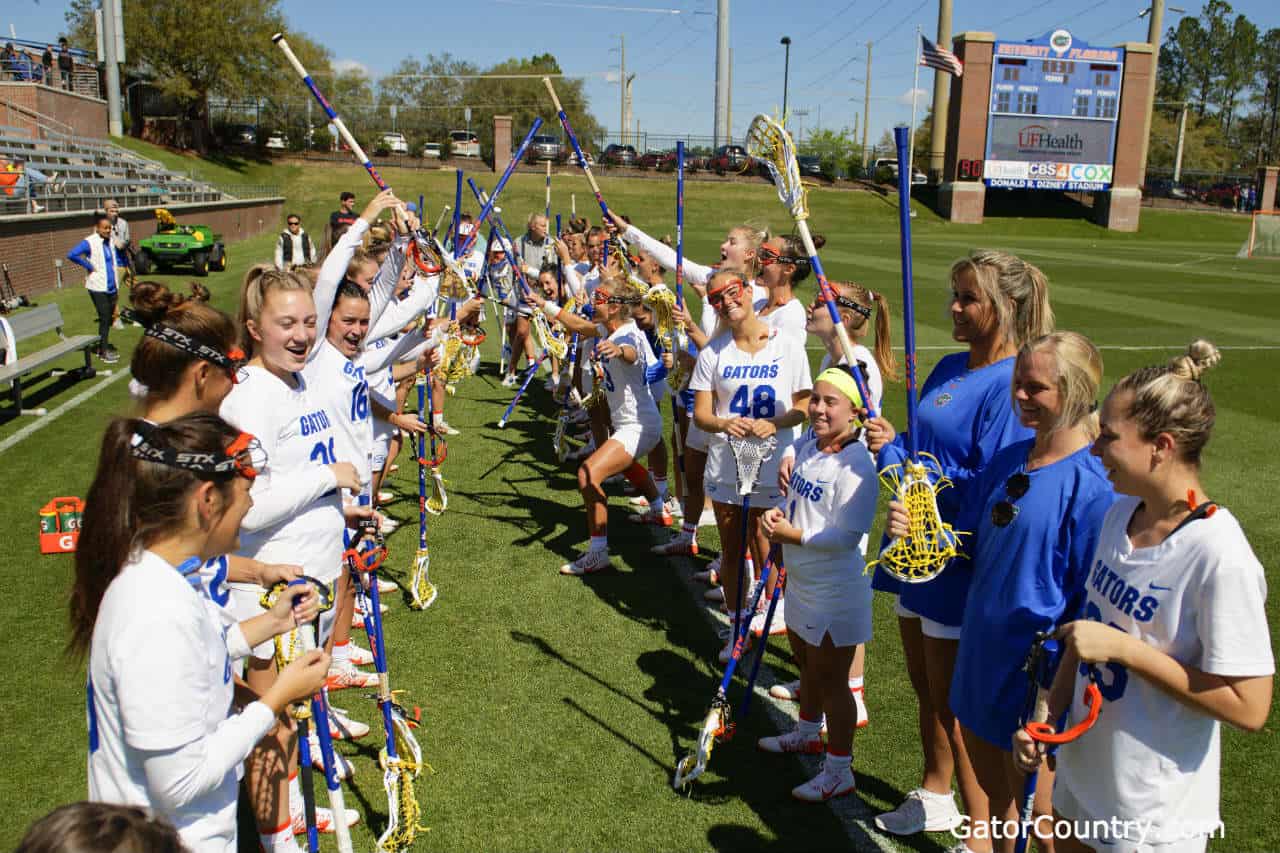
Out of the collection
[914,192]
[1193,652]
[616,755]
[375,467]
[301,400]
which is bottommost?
[616,755]

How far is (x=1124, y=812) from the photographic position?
8.77ft

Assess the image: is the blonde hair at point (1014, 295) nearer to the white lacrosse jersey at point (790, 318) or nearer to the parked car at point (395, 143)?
the white lacrosse jersey at point (790, 318)

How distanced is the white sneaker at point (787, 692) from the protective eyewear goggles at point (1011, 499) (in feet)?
8.45

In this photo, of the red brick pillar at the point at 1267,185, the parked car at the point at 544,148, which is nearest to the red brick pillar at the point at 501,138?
the parked car at the point at 544,148

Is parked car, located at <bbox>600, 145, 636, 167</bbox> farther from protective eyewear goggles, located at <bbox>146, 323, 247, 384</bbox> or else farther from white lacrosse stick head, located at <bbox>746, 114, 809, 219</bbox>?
protective eyewear goggles, located at <bbox>146, 323, 247, 384</bbox>

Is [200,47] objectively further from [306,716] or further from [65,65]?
[306,716]

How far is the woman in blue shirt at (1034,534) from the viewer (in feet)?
10.5

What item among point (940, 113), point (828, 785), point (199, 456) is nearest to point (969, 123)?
point (940, 113)

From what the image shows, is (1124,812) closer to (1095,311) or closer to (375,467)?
(375,467)

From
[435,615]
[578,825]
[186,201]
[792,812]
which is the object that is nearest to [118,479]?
[578,825]

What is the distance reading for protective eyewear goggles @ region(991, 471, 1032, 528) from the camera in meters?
3.28

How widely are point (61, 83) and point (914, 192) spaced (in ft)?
144

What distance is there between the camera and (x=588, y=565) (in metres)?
7.41

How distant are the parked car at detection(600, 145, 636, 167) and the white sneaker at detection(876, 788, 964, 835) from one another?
186 feet
